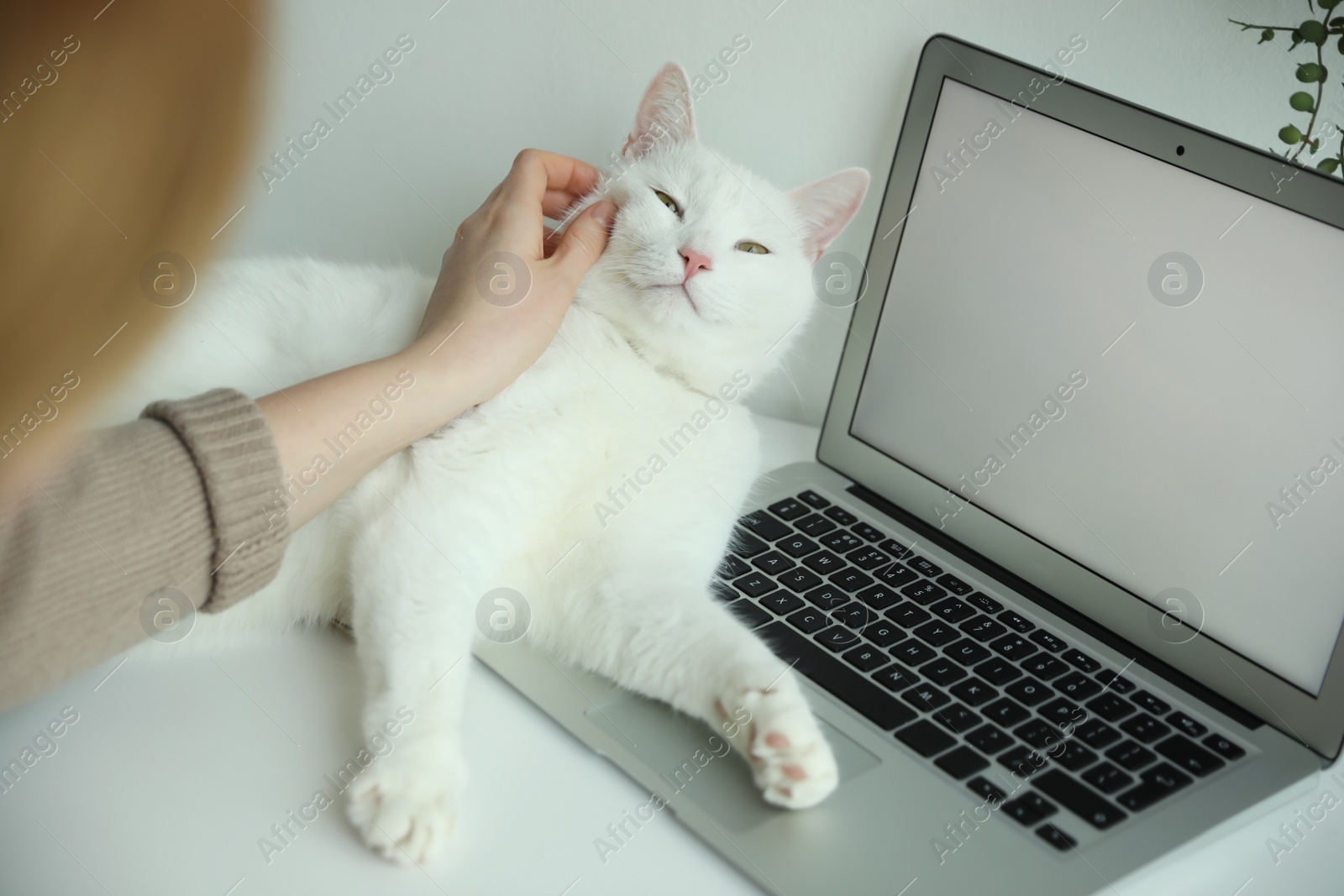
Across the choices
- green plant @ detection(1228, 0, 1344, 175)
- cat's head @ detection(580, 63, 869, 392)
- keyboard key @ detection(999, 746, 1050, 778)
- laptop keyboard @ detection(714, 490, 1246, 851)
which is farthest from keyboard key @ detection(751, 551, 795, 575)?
green plant @ detection(1228, 0, 1344, 175)

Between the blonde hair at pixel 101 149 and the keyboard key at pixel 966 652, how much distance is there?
84 centimetres

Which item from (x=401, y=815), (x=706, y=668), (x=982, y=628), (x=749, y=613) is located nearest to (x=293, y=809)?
(x=401, y=815)

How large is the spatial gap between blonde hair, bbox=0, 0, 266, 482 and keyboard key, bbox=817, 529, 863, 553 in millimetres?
911

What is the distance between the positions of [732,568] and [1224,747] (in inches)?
20.4

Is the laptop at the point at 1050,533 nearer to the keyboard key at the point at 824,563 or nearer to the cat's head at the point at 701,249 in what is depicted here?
the keyboard key at the point at 824,563

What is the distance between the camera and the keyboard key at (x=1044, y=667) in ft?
3.25

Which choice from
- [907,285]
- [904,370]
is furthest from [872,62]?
[904,370]

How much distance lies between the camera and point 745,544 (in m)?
1.16

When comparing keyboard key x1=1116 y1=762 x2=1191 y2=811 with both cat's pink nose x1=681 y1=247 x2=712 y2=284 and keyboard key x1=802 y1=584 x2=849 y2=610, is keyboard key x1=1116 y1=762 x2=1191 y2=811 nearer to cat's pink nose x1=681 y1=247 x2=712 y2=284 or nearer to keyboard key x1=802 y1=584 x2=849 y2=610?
keyboard key x1=802 y1=584 x2=849 y2=610

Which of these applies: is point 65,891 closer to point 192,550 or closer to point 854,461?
point 192,550

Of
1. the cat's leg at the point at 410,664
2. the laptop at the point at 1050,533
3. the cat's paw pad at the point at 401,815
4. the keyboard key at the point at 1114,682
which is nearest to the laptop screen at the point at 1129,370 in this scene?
the laptop at the point at 1050,533

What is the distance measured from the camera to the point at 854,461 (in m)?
1.32

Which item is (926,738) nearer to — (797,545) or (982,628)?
(982,628)

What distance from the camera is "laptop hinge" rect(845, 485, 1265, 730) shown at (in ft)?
3.26
